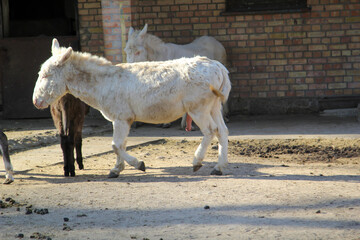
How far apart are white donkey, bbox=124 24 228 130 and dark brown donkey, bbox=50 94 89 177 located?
12.3ft

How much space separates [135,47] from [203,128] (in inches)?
174

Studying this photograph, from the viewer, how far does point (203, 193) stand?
19.1ft

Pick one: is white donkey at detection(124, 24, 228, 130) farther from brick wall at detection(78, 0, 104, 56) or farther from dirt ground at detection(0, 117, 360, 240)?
dirt ground at detection(0, 117, 360, 240)

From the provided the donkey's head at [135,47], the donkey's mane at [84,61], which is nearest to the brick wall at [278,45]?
the donkey's head at [135,47]

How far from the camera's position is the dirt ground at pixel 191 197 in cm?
466

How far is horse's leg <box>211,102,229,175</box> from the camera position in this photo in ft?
22.3

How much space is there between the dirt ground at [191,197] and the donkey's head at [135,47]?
2.78 m

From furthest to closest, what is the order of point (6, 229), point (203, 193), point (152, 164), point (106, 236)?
point (152, 164)
point (203, 193)
point (6, 229)
point (106, 236)

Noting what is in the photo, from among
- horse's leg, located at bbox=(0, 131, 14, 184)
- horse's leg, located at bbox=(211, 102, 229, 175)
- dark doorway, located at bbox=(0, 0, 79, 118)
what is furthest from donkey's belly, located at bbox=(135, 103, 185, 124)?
dark doorway, located at bbox=(0, 0, 79, 118)

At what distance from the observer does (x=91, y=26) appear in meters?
12.4

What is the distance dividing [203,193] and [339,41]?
747 cm

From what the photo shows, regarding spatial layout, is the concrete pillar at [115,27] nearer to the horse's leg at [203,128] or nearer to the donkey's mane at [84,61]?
the donkey's mane at [84,61]

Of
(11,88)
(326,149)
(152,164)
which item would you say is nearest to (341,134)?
(326,149)

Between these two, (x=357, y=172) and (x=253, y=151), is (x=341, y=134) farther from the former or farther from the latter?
(x=357, y=172)
